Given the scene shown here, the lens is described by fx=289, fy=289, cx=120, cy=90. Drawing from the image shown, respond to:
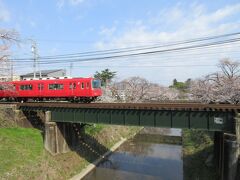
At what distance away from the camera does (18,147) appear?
91.0 ft

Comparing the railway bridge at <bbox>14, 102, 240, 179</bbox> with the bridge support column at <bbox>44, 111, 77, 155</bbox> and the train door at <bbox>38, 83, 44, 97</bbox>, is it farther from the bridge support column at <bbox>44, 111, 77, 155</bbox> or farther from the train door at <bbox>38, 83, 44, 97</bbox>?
the train door at <bbox>38, 83, 44, 97</bbox>

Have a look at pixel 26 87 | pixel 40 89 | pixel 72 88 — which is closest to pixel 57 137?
pixel 72 88

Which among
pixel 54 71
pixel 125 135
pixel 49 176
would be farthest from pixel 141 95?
pixel 49 176

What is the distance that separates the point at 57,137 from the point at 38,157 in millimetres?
3706

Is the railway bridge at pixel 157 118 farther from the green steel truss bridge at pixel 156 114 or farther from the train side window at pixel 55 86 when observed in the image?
the train side window at pixel 55 86

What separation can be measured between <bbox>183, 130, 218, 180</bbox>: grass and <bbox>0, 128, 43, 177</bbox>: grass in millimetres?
15374

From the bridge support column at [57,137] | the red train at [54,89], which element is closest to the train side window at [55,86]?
the red train at [54,89]

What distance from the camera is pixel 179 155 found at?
38.7 metres

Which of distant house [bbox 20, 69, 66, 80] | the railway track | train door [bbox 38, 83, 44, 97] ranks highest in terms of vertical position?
distant house [bbox 20, 69, 66, 80]

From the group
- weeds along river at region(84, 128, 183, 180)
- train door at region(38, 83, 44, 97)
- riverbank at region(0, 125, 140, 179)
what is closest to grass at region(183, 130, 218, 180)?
weeds along river at region(84, 128, 183, 180)

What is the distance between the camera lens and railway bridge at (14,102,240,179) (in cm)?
2248

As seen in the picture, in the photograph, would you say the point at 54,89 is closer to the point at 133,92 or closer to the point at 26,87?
the point at 26,87

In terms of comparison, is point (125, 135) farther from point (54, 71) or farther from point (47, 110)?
point (54, 71)

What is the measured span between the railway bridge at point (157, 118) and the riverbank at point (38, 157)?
5.61 ft
